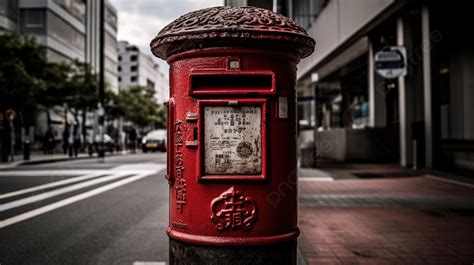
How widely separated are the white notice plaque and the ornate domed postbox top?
1.34 ft

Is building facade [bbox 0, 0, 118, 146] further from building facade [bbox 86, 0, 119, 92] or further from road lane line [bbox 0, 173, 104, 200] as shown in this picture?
road lane line [bbox 0, 173, 104, 200]

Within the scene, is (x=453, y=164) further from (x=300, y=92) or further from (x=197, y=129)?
(x=300, y=92)

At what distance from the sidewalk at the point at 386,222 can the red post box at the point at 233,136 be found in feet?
6.09

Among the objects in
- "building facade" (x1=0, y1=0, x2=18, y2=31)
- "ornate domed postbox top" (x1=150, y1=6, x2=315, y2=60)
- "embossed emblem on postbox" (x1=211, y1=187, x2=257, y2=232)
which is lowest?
"embossed emblem on postbox" (x1=211, y1=187, x2=257, y2=232)

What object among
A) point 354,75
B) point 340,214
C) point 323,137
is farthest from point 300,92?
point 340,214

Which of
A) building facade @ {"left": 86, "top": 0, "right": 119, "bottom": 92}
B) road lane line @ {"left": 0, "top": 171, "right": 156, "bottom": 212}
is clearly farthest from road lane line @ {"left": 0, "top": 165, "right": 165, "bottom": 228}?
building facade @ {"left": 86, "top": 0, "right": 119, "bottom": 92}

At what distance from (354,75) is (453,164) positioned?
1175 cm

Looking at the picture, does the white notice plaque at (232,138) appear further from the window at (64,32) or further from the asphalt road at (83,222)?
the window at (64,32)

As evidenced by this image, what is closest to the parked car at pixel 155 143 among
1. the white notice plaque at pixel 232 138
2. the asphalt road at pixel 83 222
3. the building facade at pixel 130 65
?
the asphalt road at pixel 83 222

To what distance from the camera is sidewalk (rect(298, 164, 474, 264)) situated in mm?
4625

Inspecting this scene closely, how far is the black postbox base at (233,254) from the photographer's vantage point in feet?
9.07

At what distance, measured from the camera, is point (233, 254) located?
9.07ft

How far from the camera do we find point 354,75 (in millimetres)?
24188

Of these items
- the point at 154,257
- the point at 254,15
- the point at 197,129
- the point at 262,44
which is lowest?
the point at 154,257
